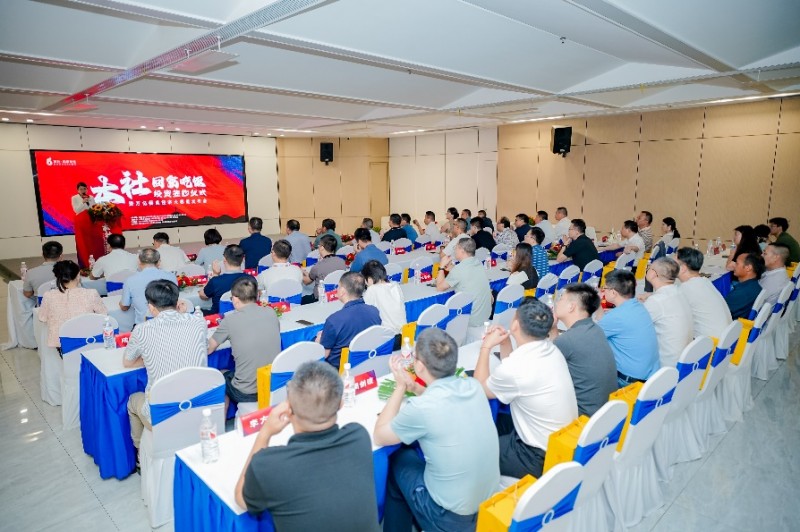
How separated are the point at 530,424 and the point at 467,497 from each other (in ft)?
2.19

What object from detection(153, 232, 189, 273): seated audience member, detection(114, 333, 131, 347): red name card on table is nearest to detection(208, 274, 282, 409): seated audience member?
detection(114, 333, 131, 347): red name card on table

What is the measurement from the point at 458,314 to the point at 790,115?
33.4ft

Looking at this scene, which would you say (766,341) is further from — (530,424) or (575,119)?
(575,119)

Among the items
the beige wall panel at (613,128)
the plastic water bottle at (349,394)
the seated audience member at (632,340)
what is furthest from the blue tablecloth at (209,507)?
the beige wall panel at (613,128)

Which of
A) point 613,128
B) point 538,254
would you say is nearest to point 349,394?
point 538,254

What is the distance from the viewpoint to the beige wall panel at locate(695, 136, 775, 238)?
36.1 feet

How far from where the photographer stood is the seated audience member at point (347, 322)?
402cm

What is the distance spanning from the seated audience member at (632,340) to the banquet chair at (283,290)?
11.8ft

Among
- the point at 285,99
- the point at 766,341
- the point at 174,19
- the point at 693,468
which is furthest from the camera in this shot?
the point at 285,99

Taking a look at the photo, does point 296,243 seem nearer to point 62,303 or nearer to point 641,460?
point 62,303

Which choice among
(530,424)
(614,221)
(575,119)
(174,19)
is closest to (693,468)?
(530,424)

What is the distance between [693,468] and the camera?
12.7ft

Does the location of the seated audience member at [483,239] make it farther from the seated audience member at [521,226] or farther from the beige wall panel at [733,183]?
the beige wall panel at [733,183]

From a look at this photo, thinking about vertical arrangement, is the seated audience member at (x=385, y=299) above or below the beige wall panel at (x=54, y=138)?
below
